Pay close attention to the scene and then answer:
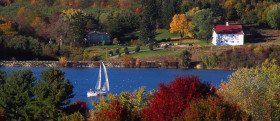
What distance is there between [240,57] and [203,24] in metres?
9.52

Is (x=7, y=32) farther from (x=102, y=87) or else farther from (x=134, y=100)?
(x=134, y=100)

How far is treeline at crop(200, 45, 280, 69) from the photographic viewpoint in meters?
96.7

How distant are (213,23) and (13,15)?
110ft

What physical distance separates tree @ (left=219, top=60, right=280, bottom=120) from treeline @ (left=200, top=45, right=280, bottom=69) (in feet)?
→ 185

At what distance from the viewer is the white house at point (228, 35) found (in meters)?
104

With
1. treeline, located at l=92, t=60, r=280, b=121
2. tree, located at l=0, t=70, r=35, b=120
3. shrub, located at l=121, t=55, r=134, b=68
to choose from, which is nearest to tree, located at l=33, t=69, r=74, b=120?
tree, located at l=0, t=70, r=35, b=120

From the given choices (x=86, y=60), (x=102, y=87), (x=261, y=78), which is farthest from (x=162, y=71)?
(x=261, y=78)

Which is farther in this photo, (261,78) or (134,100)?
(261,78)

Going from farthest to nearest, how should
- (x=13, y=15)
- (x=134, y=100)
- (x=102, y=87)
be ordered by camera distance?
(x=13, y=15)
(x=102, y=87)
(x=134, y=100)

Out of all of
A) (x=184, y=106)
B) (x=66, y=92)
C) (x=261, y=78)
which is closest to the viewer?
(x=184, y=106)

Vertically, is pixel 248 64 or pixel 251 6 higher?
pixel 251 6

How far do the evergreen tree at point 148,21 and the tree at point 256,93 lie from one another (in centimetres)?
6359

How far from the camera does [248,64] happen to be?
97750mm

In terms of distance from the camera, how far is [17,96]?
34656 millimetres
